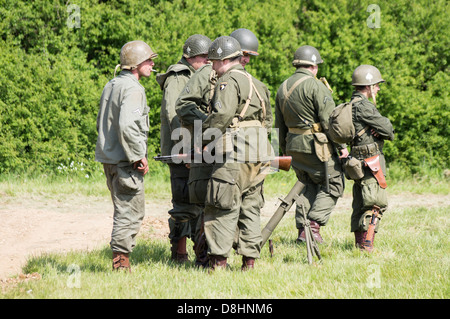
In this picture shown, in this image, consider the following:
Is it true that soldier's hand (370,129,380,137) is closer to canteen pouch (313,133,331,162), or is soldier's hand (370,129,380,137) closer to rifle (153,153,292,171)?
canteen pouch (313,133,331,162)

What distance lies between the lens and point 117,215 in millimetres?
5934

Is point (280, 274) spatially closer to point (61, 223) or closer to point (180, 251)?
point (180, 251)

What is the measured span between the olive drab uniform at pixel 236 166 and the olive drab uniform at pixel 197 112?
252mm

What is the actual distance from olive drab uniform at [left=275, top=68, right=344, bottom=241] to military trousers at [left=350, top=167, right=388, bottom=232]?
47 centimetres

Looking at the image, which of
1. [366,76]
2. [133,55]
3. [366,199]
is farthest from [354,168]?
[133,55]

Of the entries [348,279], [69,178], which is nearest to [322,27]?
[69,178]

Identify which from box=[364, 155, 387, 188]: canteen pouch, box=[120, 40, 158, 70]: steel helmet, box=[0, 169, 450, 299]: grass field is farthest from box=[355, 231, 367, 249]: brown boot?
box=[120, 40, 158, 70]: steel helmet

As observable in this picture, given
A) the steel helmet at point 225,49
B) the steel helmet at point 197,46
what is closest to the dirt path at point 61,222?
the steel helmet at point 197,46

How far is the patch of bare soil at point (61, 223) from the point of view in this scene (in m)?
7.43

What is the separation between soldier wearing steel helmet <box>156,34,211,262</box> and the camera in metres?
6.66

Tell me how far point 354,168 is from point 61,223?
4.21m
